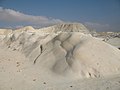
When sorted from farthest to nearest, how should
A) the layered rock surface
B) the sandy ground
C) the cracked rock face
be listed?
the cracked rock face < the layered rock surface < the sandy ground

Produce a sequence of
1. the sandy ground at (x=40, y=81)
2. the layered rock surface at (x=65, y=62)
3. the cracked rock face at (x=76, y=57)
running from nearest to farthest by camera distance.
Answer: the sandy ground at (x=40, y=81) → the layered rock surface at (x=65, y=62) → the cracked rock face at (x=76, y=57)

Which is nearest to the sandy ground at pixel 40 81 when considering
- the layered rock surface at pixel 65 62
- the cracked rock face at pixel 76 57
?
the layered rock surface at pixel 65 62

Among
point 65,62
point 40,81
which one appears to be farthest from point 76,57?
point 40,81

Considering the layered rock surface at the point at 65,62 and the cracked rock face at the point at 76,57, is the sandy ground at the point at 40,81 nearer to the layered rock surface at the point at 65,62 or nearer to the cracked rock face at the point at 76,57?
the layered rock surface at the point at 65,62

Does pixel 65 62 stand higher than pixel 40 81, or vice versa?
pixel 65 62

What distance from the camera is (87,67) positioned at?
35.4 ft

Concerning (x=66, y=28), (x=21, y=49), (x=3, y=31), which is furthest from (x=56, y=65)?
(x=66, y=28)

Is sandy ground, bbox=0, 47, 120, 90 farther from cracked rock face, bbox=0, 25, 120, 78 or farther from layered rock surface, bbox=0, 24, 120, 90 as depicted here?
cracked rock face, bbox=0, 25, 120, 78

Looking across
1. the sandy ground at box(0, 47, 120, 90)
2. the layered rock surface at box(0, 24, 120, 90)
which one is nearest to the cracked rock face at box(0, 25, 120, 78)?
the layered rock surface at box(0, 24, 120, 90)

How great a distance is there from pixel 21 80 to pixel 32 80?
0.52 m

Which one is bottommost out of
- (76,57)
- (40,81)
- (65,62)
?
(40,81)

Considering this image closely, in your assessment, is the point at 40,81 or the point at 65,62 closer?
the point at 40,81

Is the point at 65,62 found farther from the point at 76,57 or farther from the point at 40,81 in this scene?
the point at 40,81

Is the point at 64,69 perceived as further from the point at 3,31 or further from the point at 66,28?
the point at 66,28
